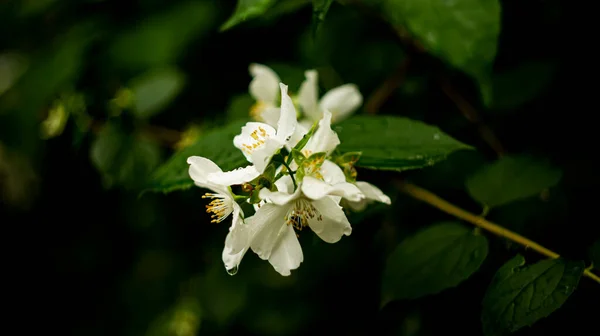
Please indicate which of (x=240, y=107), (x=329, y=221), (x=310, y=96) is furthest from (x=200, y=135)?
(x=329, y=221)

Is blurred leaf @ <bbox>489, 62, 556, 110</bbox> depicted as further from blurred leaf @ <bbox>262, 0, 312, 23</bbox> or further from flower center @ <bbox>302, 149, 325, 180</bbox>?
flower center @ <bbox>302, 149, 325, 180</bbox>

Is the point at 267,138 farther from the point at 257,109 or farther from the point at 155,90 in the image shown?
the point at 155,90

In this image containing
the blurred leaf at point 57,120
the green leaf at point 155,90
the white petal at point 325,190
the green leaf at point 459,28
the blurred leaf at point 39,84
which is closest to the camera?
the white petal at point 325,190

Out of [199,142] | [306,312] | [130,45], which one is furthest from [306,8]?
[306,312]

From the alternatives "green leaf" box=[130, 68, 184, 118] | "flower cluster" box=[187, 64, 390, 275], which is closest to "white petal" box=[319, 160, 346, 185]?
"flower cluster" box=[187, 64, 390, 275]

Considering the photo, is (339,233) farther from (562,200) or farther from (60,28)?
(60,28)

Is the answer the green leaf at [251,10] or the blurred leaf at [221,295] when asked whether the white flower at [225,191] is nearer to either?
the green leaf at [251,10]

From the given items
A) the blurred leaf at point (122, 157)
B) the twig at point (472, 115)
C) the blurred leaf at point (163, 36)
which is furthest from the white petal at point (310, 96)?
the blurred leaf at point (163, 36)
